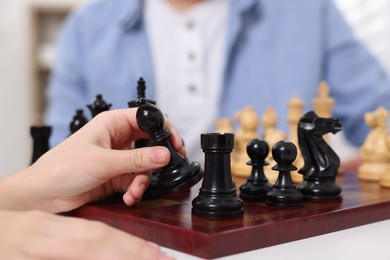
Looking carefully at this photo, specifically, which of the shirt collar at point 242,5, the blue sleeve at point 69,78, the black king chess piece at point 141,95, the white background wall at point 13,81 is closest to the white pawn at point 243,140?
the black king chess piece at point 141,95

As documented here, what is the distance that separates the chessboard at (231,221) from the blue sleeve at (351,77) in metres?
0.99

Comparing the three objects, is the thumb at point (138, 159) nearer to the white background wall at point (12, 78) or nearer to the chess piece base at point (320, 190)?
the chess piece base at point (320, 190)

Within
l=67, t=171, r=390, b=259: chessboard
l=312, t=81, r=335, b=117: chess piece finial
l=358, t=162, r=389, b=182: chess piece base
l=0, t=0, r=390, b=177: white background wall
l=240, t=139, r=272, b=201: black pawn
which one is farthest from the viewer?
l=0, t=0, r=390, b=177: white background wall

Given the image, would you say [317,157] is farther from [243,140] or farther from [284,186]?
[243,140]

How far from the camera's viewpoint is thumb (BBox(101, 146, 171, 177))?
747 mm

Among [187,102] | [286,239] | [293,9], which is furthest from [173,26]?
[286,239]

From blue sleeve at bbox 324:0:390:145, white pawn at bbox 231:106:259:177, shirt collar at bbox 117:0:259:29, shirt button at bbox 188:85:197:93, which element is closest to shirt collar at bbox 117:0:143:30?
shirt collar at bbox 117:0:259:29

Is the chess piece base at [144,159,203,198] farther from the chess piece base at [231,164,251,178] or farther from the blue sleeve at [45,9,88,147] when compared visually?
the blue sleeve at [45,9,88,147]

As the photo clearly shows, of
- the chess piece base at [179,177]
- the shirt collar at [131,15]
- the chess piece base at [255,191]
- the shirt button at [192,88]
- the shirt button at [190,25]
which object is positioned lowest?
the chess piece base at [255,191]

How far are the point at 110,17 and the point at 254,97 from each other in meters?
0.69

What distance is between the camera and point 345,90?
1948 millimetres

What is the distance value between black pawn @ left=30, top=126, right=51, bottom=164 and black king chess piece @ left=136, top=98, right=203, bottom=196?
367 mm

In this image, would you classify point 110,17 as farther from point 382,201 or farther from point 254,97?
point 382,201

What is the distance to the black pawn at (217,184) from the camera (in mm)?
710
